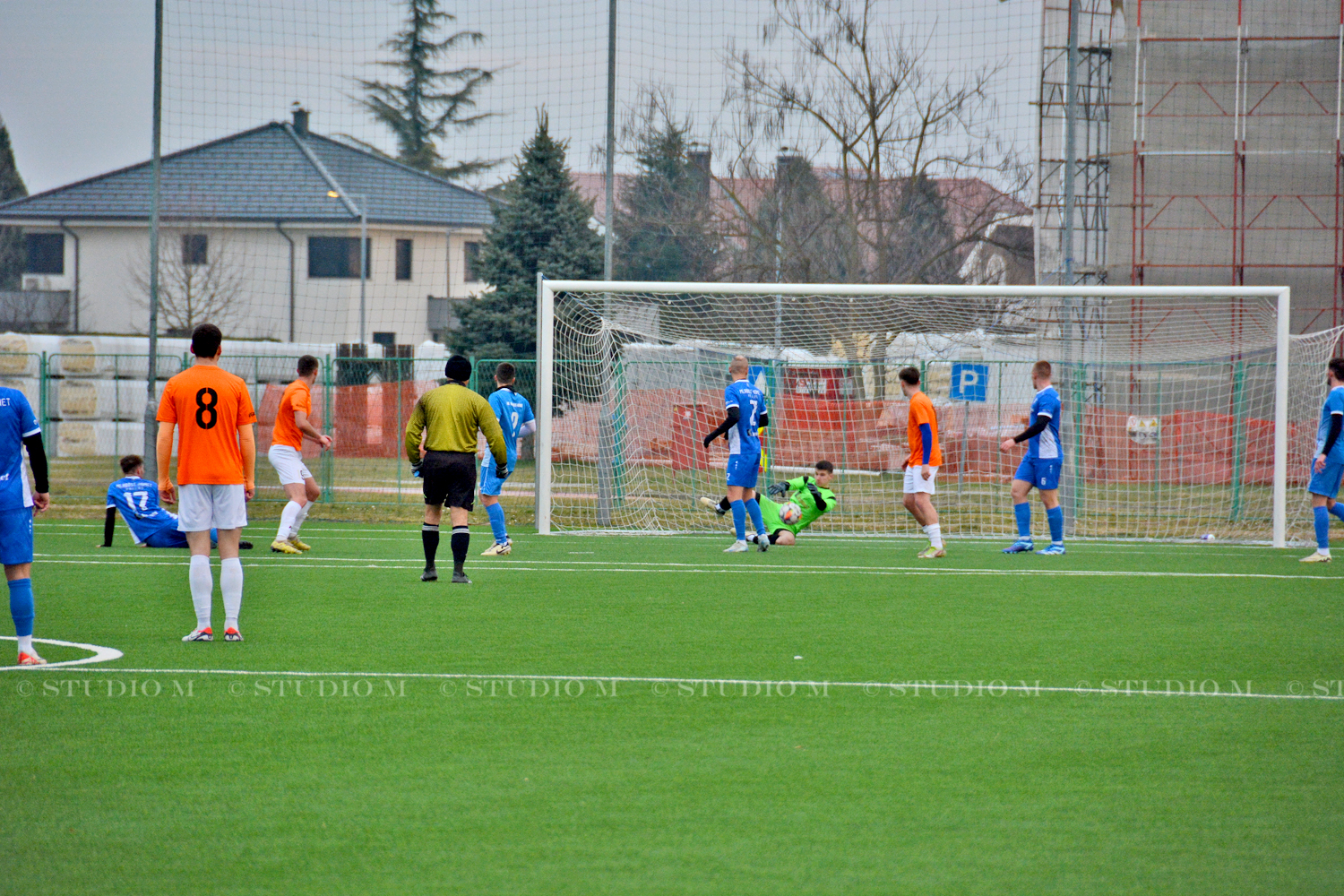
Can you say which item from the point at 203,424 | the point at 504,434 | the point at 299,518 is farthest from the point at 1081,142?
the point at 203,424

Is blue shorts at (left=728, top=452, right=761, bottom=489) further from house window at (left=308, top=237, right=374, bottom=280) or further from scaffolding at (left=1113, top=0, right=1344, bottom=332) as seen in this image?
house window at (left=308, top=237, right=374, bottom=280)

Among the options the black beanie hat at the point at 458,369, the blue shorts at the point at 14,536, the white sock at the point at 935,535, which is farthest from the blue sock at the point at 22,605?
the white sock at the point at 935,535

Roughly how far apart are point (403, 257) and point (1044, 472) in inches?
849

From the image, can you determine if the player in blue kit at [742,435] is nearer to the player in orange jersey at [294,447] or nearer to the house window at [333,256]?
the player in orange jersey at [294,447]

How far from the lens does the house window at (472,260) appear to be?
3014cm

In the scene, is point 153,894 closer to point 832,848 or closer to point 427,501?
point 832,848

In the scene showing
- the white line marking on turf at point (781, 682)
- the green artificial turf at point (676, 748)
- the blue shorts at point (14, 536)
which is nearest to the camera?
the green artificial turf at point (676, 748)

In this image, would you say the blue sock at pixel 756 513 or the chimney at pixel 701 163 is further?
the chimney at pixel 701 163

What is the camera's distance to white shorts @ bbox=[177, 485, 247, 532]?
7.66 meters

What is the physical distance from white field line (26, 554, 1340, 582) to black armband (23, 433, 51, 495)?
513 centimetres

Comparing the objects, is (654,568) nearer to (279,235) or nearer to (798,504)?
(798,504)

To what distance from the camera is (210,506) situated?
7727 mm

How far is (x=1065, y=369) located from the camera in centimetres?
2169

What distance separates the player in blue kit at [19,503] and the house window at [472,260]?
23.2 m
